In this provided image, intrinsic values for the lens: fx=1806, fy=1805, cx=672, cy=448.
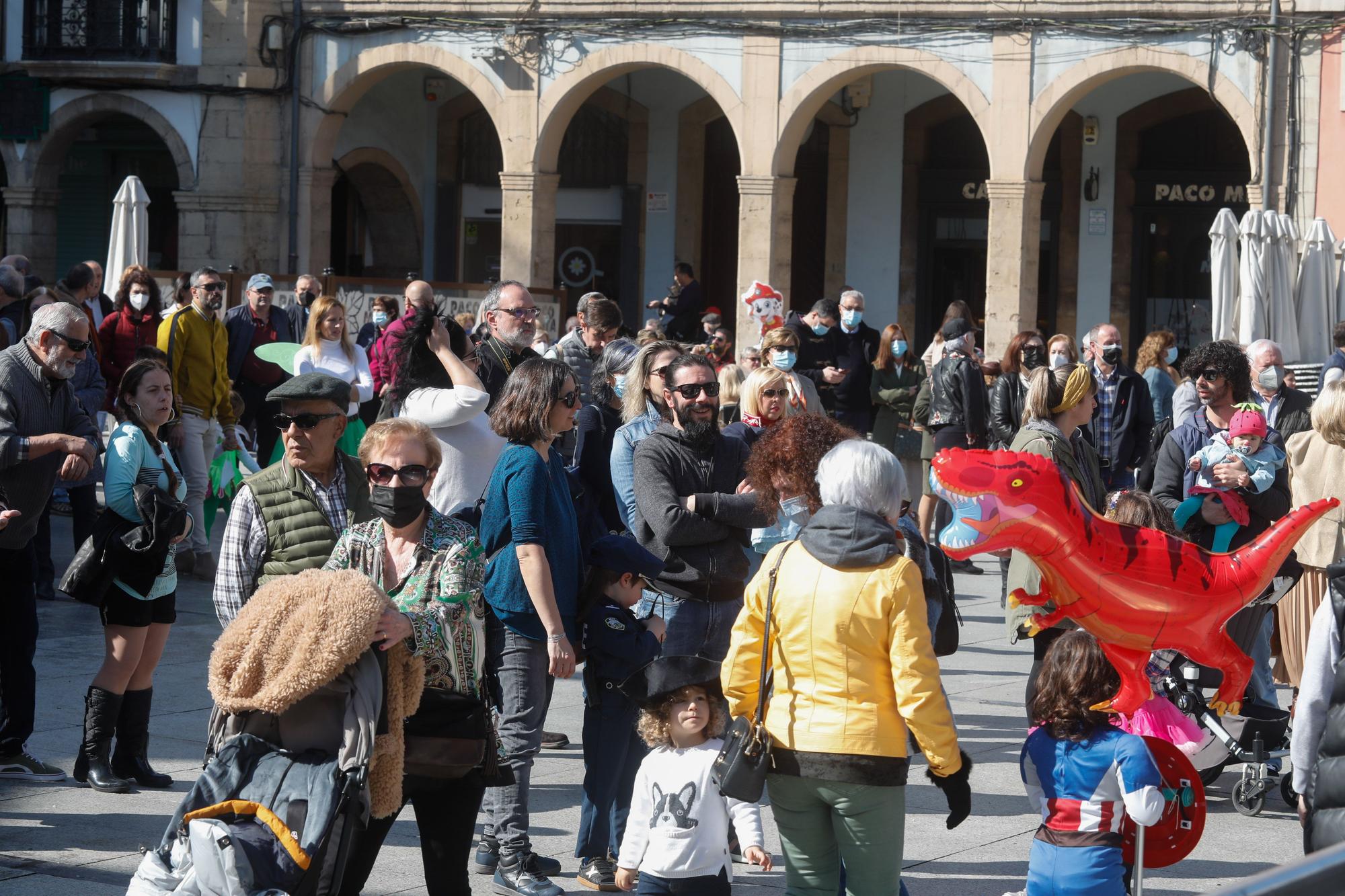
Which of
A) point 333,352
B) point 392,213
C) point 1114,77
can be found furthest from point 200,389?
point 392,213

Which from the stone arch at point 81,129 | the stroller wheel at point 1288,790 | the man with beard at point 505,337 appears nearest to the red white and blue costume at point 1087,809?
the stroller wheel at point 1288,790

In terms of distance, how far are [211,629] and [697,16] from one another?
13902 mm

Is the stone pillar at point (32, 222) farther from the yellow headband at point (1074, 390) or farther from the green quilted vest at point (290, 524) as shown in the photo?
the green quilted vest at point (290, 524)

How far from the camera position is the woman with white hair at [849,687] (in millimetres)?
4617

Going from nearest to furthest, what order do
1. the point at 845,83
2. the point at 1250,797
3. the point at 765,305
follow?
the point at 1250,797 < the point at 765,305 < the point at 845,83

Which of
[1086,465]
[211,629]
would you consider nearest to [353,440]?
[211,629]

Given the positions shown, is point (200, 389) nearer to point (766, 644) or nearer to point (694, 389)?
point (694, 389)

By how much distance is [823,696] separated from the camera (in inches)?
184

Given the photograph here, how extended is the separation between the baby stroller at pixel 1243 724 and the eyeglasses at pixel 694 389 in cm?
223

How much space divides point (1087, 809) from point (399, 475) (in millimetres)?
2176

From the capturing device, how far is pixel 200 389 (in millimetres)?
12164

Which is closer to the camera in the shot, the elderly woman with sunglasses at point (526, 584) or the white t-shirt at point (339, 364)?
the elderly woman with sunglasses at point (526, 584)

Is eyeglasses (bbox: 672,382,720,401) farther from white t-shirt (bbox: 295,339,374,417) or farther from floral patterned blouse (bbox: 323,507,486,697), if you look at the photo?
white t-shirt (bbox: 295,339,374,417)

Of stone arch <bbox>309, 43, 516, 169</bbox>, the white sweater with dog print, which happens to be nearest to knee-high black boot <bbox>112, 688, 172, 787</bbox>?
the white sweater with dog print
